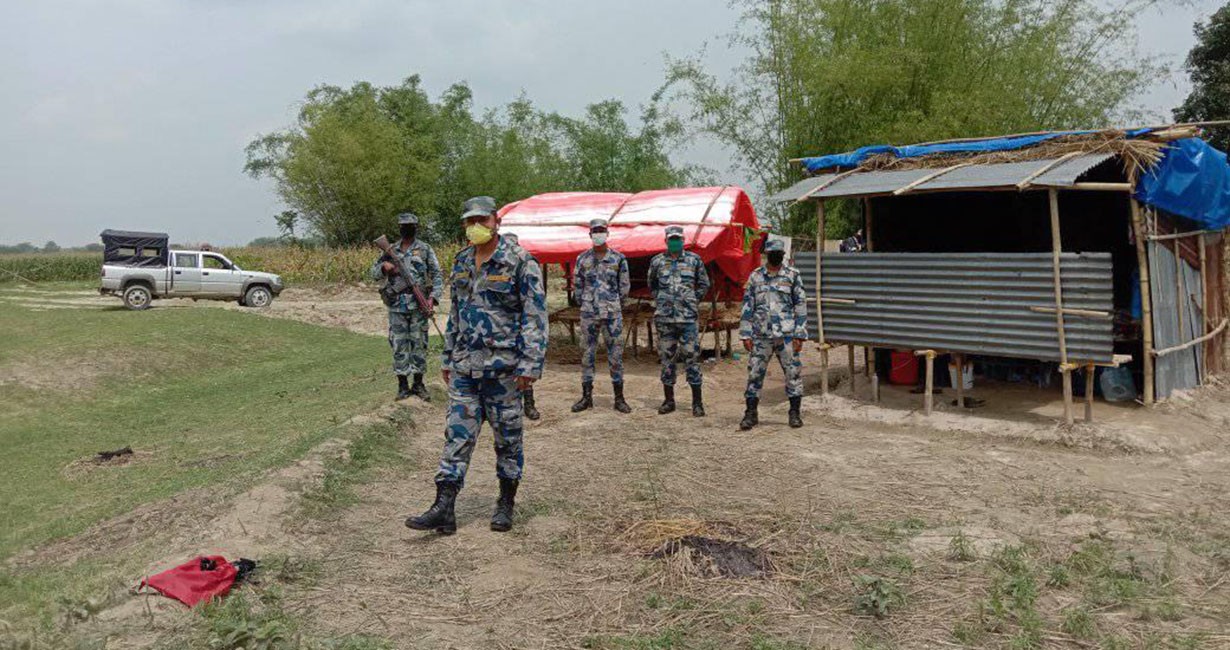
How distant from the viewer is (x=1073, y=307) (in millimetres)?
7629

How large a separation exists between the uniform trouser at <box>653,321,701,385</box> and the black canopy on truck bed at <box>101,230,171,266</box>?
1747cm

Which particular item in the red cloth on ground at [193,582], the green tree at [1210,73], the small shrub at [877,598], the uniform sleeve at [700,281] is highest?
the green tree at [1210,73]

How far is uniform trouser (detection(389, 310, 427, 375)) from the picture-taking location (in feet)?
29.4

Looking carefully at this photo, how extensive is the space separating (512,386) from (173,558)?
6.59 ft

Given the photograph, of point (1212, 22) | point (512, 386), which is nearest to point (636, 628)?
point (512, 386)

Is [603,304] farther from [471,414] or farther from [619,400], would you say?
[471,414]

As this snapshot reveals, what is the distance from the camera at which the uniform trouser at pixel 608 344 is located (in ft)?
30.3

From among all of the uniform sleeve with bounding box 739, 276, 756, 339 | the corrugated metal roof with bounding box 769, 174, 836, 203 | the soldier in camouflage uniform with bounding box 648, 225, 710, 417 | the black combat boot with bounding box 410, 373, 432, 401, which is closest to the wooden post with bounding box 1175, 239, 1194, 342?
the corrugated metal roof with bounding box 769, 174, 836, 203

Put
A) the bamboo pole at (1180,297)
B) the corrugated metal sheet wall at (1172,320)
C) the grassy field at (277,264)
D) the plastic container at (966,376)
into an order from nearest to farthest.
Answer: the corrugated metal sheet wall at (1172,320), the bamboo pole at (1180,297), the plastic container at (966,376), the grassy field at (277,264)

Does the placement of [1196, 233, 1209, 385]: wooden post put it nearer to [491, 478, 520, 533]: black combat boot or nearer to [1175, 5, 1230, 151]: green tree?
[491, 478, 520, 533]: black combat boot

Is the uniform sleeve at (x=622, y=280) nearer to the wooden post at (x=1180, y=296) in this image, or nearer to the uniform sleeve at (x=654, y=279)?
the uniform sleeve at (x=654, y=279)

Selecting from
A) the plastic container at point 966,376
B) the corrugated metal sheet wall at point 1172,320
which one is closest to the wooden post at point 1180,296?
the corrugated metal sheet wall at point 1172,320

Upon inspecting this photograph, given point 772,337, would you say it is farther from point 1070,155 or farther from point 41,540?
point 41,540

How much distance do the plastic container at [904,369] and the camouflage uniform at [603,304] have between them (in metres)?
3.09
